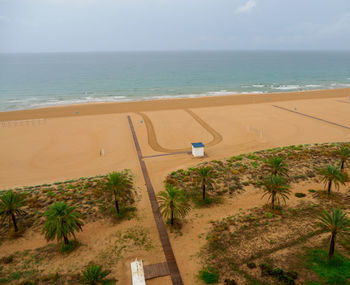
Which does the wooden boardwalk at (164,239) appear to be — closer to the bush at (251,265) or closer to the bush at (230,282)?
the bush at (230,282)

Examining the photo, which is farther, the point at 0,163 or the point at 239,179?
the point at 0,163

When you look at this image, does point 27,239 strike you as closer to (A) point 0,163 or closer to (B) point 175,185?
(B) point 175,185

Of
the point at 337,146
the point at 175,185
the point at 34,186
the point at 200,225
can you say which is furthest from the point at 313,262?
the point at 34,186

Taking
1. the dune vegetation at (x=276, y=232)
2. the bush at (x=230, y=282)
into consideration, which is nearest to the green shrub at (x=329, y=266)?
the dune vegetation at (x=276, y=232)

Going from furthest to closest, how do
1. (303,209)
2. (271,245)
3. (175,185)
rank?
(175,185) → (303,209) → (271,245)

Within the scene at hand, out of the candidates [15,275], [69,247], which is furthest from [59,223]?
[15,275]

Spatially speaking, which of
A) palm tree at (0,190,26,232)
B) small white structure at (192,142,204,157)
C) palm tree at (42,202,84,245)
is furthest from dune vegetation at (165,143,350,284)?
palm tree at (0,190,26,232)
